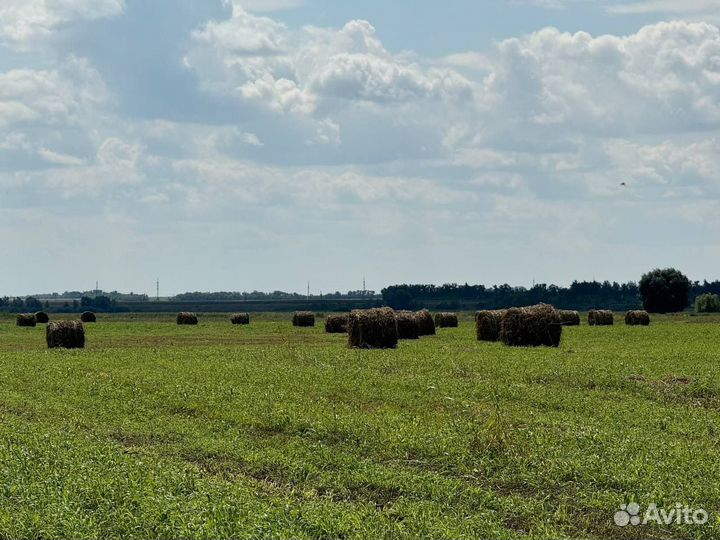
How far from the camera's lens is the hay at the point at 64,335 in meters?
44.6

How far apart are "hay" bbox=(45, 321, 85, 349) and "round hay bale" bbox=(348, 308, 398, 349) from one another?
1381 centimetres

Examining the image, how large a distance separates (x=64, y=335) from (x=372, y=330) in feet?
50.1

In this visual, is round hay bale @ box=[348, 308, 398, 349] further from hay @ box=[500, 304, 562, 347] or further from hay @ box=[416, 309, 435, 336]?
hay @ box=[416, 309, 435, 336]

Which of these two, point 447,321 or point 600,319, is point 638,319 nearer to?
point 600,319

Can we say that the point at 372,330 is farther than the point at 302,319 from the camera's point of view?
No

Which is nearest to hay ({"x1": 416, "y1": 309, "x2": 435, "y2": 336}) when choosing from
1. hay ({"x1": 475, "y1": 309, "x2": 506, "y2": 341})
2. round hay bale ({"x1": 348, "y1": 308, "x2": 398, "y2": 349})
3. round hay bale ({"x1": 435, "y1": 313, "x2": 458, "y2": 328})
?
hay ({"x1": 475, "y1": 309, "x2": 506, "y2": 341})

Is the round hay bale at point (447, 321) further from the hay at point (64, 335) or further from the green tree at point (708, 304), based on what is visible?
the green tree at point (708, 304)

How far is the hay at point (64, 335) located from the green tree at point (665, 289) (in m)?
111

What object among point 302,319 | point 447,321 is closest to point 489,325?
point 447,321

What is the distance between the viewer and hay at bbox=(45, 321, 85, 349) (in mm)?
44625

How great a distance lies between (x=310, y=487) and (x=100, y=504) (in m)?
3.07

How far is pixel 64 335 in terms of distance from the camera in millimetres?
44625

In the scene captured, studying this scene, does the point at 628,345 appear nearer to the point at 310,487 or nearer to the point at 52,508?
the point at 310,487

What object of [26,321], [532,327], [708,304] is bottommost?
[708,304]
